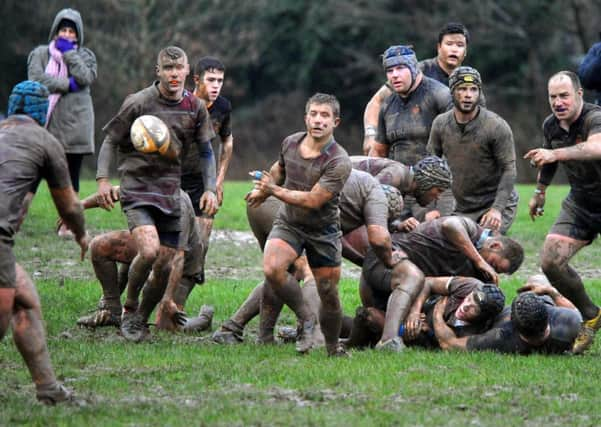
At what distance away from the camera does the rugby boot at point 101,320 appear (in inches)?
416

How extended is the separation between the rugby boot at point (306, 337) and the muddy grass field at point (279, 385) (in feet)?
0.29

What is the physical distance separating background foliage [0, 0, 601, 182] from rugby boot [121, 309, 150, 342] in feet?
75.7

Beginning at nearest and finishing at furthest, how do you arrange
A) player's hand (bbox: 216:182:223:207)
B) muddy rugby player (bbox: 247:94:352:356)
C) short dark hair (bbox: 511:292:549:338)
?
1. muddy rugby player (bbox: 247:94:352:356)
2. short dark hair (bbox: 511:292:549:338)
3. player's hand (bbox: 216:182:223:207)

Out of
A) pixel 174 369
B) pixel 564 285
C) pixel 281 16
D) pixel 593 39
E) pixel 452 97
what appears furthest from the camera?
pixel 281 16

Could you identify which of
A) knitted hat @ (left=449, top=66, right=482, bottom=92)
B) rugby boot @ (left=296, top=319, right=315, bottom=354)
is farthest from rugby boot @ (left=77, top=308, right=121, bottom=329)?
knitted hat @ (left=449, top=66, right=482, bottom=92)

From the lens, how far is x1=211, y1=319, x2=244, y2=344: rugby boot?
33.1 ft

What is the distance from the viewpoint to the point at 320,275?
9.06m

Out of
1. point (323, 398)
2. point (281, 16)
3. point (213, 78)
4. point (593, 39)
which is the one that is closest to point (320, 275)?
point (323, 398)

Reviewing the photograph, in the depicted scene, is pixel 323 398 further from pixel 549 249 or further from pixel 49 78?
pixel 49 78

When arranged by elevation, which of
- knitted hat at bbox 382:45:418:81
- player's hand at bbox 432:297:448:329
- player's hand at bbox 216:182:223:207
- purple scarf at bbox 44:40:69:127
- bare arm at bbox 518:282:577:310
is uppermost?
knitted hat at bbox 382:45:418:81

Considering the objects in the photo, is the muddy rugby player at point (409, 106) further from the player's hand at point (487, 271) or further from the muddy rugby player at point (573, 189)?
the player's hand at point (487, 271)

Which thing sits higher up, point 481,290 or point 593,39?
point 593,39

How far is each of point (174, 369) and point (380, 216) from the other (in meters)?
2.05

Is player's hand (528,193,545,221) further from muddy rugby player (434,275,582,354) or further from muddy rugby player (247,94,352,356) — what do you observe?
muddy rugby player (247,94,352,356)
